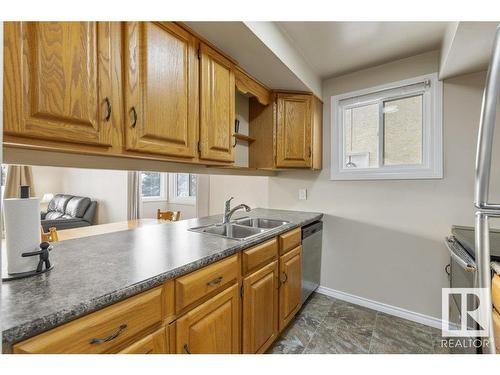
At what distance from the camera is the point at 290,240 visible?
191 cm

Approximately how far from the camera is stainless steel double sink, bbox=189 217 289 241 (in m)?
1.81

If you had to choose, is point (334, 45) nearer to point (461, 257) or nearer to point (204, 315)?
point (461, 257)

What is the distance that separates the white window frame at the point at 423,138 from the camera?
2.00 meters

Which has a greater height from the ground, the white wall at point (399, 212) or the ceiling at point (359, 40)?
the ceiling at point (359, 40)

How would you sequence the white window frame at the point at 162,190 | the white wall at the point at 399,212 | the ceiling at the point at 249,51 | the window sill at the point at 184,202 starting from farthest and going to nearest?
the white window frame at the point at 162,190 → the window sill at the point at 184,202 → the white wall at the point at 399,212 → the ceiling at the point at 249,51

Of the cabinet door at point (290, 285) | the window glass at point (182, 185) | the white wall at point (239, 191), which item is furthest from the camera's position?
Answer: the window glass at point (182, 185)

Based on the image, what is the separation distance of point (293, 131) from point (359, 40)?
0.90 metres

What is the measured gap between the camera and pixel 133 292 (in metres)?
0.81

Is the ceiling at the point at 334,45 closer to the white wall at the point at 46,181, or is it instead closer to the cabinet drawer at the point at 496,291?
the cabinet drawer at the point at 496,291

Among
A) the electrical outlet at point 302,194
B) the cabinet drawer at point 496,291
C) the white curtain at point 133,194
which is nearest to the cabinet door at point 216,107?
the electrical outlet at point 302,194

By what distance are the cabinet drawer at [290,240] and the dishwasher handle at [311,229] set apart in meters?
0.13
